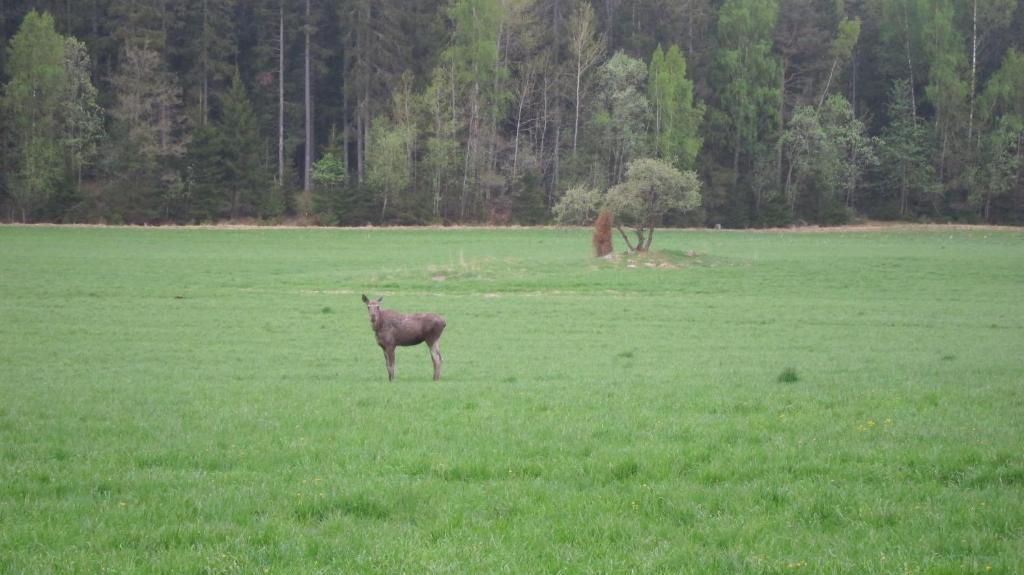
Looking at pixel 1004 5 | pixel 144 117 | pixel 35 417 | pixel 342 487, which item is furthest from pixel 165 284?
pixel 1004 5

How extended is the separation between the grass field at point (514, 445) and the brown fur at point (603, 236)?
21.9m

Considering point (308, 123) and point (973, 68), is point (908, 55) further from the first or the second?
point (308, 123)

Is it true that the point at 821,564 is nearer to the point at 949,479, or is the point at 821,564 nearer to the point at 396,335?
the point at 949,479

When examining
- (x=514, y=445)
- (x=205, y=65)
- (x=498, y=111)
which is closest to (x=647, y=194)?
(x=498, y=111)

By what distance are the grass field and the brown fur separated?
21.9m

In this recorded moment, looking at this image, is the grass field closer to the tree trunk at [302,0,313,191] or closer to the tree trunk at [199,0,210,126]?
the tree trunk at [199,0,210,126]

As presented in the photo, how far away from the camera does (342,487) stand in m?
9.08

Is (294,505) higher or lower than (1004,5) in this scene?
lower

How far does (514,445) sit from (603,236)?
44361mm

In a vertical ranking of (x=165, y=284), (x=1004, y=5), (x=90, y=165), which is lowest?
(x=165, y=284)

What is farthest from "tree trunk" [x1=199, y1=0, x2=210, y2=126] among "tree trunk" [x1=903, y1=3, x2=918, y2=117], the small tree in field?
"tree trunk" [x1=903, y1=3, x2=918, y2=117]

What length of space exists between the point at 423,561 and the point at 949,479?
208 inches

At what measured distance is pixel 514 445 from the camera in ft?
36.3

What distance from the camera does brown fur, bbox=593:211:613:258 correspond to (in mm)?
54812
